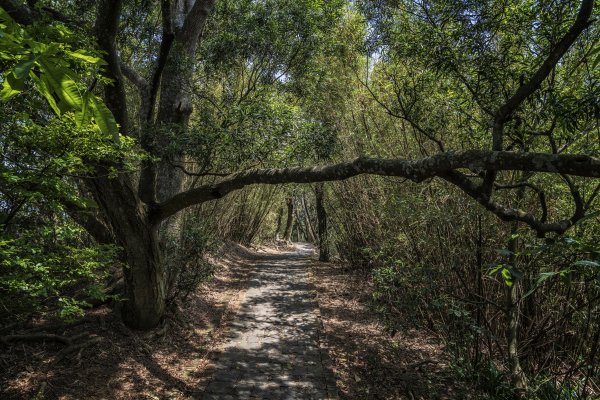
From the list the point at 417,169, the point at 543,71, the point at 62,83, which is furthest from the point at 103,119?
the point at 543,71

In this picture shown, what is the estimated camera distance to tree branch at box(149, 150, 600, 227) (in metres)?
2.09

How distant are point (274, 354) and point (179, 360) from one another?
3.84 ft

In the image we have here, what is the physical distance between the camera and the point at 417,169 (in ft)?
9.00

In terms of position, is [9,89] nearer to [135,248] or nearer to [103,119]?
[103,119]

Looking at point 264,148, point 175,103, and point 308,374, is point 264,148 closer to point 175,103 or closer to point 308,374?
point 175,103

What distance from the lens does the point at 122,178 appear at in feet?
12.6

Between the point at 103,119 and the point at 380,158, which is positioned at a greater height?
the point at 380,158

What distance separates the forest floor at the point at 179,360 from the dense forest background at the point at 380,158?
33 centimetres

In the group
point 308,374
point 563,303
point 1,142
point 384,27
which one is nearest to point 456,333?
point 563,303

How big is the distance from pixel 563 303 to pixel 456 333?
120cm

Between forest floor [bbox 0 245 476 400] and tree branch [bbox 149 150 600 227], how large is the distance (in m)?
1.56

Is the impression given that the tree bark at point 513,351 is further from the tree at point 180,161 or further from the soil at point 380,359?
A: the tree at point 180,161

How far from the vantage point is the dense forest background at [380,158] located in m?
2.31

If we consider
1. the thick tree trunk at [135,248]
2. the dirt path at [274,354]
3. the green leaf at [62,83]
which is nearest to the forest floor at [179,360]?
the dirt path at [274,354]
